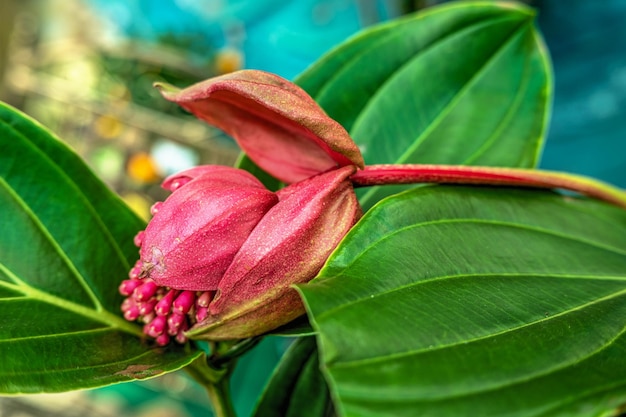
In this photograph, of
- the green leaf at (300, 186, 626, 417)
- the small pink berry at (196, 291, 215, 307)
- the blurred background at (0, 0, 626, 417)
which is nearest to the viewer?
the green leaf at (300, 186, 626, 417)

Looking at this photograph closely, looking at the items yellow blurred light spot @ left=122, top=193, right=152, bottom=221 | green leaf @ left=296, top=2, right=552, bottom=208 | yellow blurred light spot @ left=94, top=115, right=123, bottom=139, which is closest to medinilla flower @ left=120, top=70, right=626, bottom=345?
green leaf @ left=296, top=2, right=552, bottom=208

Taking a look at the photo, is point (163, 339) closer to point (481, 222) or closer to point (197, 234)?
point (197, 234)

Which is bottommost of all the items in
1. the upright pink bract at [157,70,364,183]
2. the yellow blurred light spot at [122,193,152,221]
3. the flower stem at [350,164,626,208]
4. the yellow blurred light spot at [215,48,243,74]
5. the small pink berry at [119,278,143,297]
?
the yellow blurred light spot at [122,193,152,221]

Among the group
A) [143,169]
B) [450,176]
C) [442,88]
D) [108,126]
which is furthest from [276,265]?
[108,126]

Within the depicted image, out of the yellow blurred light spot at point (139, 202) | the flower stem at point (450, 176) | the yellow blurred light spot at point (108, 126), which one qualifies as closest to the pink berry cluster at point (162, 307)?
the flower stem at point (450, 176)

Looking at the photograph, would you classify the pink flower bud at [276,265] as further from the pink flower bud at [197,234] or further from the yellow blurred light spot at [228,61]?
the yellow blurred light spot at [228,61]

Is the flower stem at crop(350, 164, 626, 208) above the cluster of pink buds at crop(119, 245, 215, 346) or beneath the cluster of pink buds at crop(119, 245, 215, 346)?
above

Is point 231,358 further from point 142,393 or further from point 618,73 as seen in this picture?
point 618,73

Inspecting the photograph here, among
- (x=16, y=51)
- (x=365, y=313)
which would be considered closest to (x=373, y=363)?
(x=365, y=313)

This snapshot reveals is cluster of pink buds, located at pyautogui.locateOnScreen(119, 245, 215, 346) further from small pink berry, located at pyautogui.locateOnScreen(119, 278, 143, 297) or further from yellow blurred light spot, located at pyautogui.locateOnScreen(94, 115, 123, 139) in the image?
yellow blurred light spot, located at pyautogui.locateOnScreen(94, 115, 123, 139)
